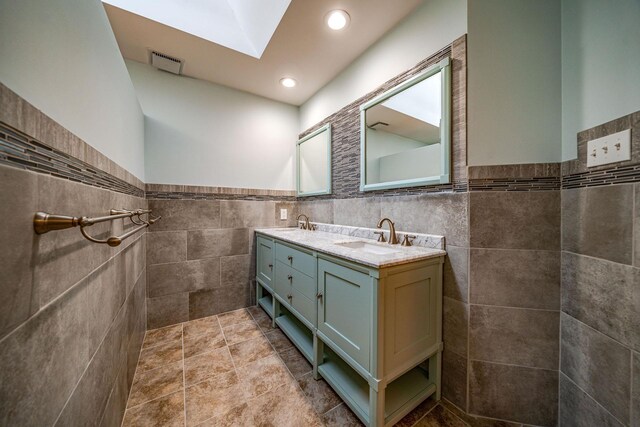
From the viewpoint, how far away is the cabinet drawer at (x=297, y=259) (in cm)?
151

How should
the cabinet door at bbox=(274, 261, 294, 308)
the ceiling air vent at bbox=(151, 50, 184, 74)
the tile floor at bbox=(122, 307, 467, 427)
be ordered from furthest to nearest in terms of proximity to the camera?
the ceiling air vent at bbox=(151, 50, 184, 74)
the cabinet door at bbox=(274, 261, 294, 308)
the tile floor at bbox=(122, 307, 467, 427)

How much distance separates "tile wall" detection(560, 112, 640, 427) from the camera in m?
0.88

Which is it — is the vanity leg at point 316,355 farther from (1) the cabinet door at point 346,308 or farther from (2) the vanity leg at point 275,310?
(2) the vanity leg at point 275,310

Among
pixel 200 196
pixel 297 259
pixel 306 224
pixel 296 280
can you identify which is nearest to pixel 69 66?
pixel 297 259

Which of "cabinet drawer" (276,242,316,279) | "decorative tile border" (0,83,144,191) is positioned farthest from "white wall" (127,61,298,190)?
"decorative tile border" (0,83,144,191)

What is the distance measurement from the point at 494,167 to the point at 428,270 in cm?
64

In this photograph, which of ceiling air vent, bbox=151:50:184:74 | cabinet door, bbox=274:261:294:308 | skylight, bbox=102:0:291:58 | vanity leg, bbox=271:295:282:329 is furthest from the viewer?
vanity leg, bbox=271:295:282:329

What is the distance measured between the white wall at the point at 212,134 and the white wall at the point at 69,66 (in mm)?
841

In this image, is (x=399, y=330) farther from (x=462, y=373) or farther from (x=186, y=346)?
(x=186, y=346)

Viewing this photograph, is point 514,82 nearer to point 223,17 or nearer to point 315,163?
point 315,163

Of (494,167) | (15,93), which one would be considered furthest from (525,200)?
(15,93)

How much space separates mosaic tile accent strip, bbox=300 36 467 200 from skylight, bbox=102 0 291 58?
2.79 feet

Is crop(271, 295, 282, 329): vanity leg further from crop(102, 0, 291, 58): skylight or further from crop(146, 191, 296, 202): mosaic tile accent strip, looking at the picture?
crop(102, 0, 291, 58): skylight

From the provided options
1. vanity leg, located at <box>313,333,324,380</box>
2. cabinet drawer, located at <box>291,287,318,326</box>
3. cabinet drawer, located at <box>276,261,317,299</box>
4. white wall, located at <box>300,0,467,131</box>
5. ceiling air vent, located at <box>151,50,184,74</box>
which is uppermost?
ceiling air vent, located at <box>151,50,184,74</box>
